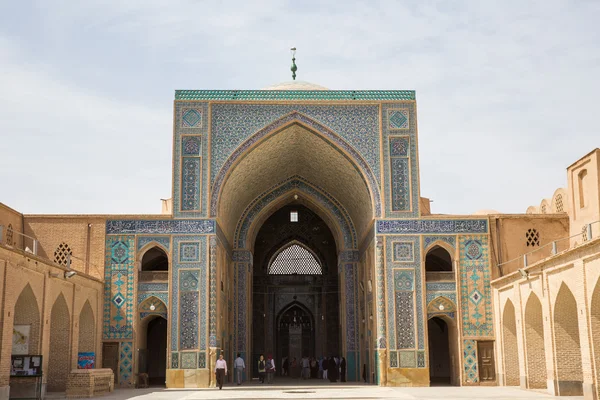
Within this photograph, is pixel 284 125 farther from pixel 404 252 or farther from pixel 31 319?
pixel 31 319

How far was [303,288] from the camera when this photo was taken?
28.4 m

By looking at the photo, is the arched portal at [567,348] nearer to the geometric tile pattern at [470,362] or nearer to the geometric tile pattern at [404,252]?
the geometric tile pattern at [470,362]

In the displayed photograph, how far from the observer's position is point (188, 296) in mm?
19219

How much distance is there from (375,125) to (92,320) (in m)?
8.64

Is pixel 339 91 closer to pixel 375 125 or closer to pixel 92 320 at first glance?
pixel 375 125

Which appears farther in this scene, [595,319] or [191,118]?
[191,118]

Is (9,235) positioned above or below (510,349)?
above

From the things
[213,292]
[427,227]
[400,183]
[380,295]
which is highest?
[400,183]

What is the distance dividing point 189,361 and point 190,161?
5.03m

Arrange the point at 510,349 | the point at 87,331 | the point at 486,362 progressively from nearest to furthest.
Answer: the point at 510,349
the point at 87,331
the point at 486,362

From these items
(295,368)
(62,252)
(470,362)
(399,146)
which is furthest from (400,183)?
(295,368)

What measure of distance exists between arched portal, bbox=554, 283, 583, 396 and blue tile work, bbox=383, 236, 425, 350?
16.0ft

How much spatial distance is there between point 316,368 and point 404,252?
8994mm

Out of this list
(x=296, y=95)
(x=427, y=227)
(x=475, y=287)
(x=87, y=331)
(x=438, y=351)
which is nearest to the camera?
(x=87, y=331)
